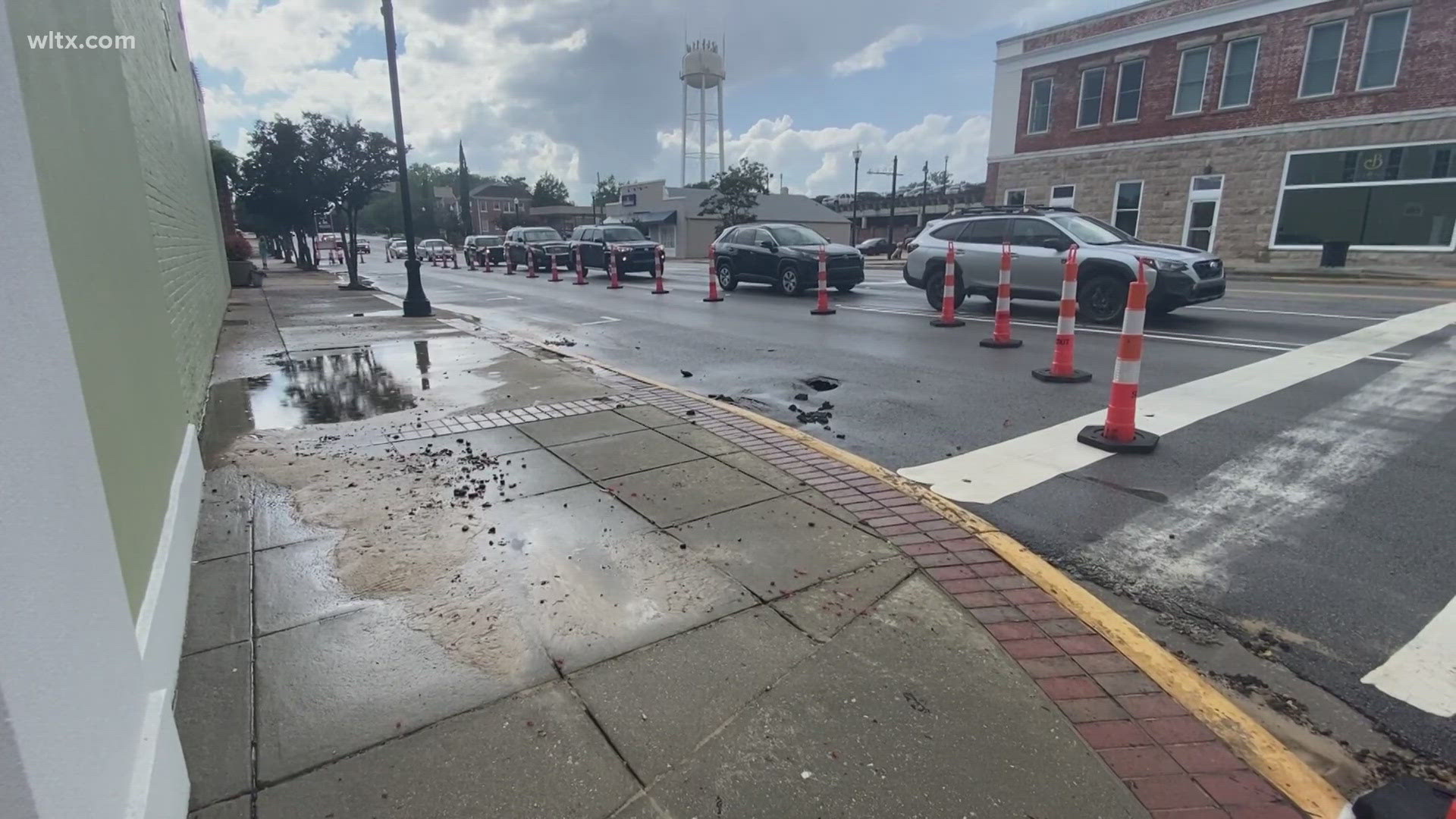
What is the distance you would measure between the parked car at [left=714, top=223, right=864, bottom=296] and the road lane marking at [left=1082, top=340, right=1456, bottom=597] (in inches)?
428

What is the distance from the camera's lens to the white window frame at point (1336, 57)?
22.6 meters

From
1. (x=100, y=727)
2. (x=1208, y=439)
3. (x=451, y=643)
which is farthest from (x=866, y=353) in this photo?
(x=100, y=727)

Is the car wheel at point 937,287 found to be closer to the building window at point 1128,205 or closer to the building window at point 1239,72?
the building window at point 1128,205

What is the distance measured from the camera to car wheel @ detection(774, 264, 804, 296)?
1662cm

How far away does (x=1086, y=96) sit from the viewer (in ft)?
93.1

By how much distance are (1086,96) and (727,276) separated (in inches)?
754

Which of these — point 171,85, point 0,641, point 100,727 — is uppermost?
point 171,85

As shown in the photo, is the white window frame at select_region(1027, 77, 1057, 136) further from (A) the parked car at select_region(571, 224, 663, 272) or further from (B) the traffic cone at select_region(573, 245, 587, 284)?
(B) the traffic cone at select_region(573, 245, 587, 284)

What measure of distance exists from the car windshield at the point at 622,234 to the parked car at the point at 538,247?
3771 mm

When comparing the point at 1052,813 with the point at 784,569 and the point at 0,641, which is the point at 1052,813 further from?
the point at 0,641

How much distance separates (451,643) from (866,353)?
723 cm

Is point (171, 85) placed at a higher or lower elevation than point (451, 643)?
higher

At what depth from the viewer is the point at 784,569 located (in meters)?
3.45

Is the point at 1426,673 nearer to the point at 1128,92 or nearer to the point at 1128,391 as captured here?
the point at 1128,391
